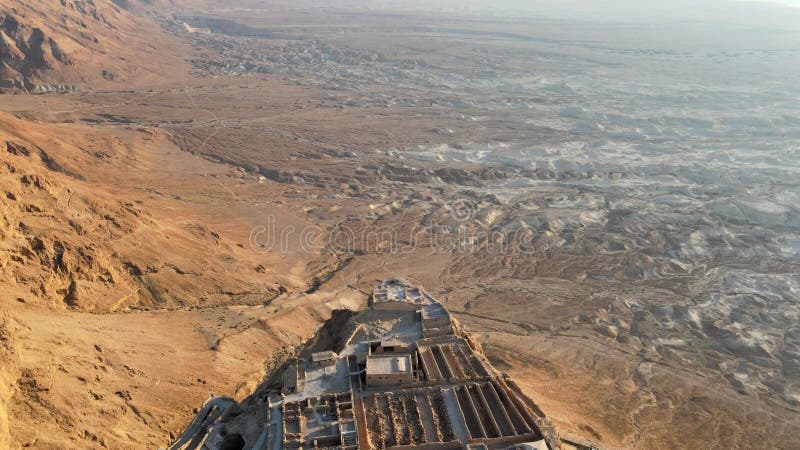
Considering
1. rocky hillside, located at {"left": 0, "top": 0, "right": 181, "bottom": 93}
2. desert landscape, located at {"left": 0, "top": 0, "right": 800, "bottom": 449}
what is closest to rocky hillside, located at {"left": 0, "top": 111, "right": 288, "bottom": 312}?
desert landscape, located at {"left": 0, "top": 0, "right": 800, "bottom": 449}

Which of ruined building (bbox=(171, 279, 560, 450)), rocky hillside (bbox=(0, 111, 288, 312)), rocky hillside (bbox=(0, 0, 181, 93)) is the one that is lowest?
ruined building (bbox=(171, 279, 560, 450))

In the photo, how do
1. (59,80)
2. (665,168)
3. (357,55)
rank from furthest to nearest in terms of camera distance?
(357,55)
(59,80)
(665,168)

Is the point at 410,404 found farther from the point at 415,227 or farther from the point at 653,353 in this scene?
the point at 415,227

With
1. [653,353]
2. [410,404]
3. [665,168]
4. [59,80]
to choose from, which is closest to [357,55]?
[59,80]

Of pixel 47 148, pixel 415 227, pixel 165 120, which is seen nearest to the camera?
pixel 47 148

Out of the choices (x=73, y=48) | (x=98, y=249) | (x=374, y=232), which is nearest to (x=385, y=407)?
(x=98, y=249)

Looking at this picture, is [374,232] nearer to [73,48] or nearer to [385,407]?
[385,407]

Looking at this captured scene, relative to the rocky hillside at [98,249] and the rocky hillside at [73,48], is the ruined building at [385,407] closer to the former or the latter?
the rocky hillside at [98,249]

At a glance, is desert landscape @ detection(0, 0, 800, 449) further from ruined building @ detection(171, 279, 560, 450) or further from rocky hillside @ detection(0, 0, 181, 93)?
ruined building @ detection(171, 279, 560, 450)
